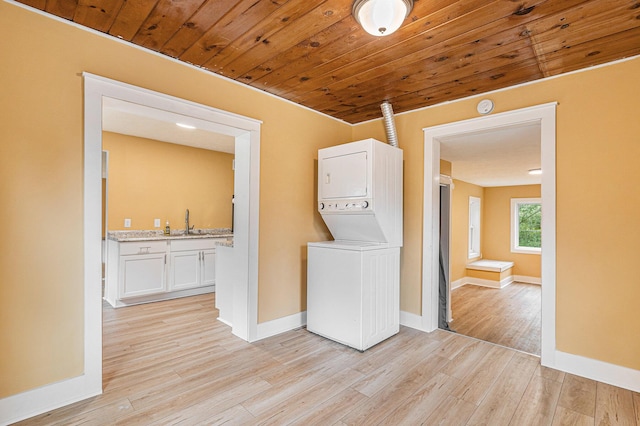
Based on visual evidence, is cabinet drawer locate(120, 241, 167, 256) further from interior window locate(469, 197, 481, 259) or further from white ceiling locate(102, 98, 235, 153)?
interior window locate(469, 197, 481, 259)

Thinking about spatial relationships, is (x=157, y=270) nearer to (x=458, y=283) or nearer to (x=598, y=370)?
(x=598, y=370)

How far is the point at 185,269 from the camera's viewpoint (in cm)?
450

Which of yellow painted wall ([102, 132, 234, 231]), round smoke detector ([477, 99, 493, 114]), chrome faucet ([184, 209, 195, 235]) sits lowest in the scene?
chrome faucet ([184, 209, 195, 235])

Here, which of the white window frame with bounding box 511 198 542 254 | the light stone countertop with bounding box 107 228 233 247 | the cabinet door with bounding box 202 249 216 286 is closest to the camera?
the light stone countertop with bounding box 107 228 233 247

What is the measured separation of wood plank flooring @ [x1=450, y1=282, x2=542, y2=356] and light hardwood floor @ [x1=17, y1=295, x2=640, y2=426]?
601mm

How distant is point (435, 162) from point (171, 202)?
160 inches

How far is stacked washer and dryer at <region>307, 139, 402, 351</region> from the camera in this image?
2.76m

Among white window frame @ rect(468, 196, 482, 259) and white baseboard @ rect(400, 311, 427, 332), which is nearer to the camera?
white baseboard @ rect(400, 311, 427, 332)

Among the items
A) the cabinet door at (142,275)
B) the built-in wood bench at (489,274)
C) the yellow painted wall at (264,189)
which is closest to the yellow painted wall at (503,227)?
the built-in wood bench at (489,274)

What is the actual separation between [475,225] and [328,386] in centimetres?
648

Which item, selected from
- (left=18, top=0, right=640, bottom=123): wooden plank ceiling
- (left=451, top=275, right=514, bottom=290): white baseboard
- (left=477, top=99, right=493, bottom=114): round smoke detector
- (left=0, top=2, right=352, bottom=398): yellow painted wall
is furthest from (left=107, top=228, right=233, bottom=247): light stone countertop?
(left=451, top=275, right=514, bottom=290): white baseboard

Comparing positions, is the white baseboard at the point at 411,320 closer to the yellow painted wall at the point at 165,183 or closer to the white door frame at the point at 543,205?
the white door frame at the point at 543,205

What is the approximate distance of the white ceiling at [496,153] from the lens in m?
3.33

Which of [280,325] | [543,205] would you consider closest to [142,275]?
[280,325]
